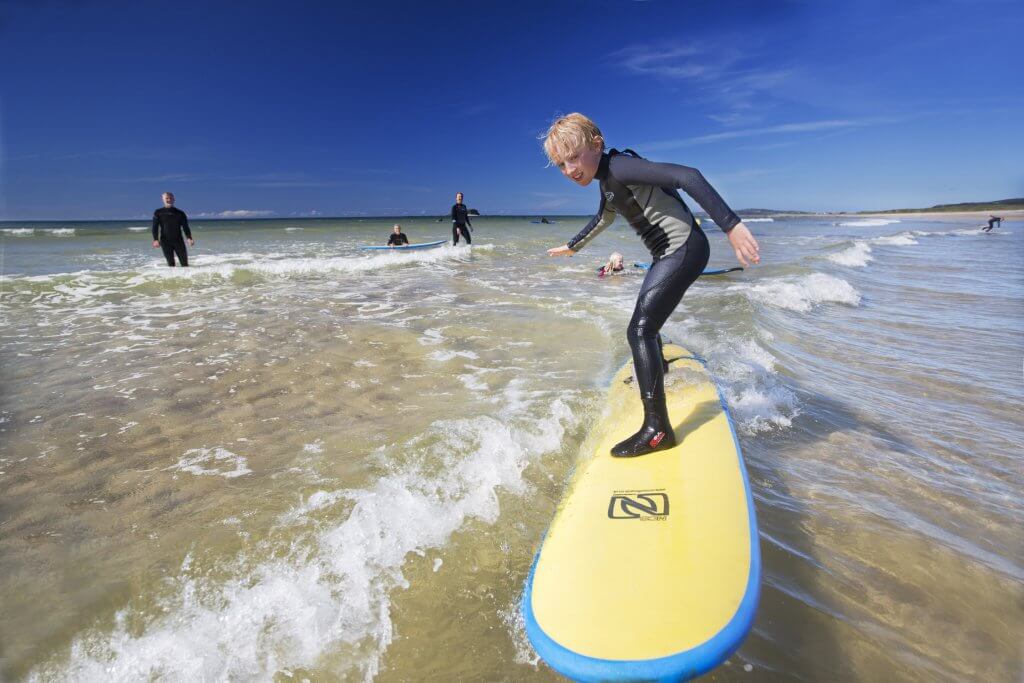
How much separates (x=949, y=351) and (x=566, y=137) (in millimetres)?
6085

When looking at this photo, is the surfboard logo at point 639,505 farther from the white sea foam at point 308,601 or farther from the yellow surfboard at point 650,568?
the white sea foam at point 308,601

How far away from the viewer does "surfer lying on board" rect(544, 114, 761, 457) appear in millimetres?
2822

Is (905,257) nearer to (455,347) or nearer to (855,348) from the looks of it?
(855,348)

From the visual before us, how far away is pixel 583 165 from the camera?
113 inches

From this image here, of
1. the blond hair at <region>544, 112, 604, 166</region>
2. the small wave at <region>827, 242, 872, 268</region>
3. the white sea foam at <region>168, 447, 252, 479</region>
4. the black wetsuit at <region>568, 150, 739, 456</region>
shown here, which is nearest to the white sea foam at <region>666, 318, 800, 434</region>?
the black wetsuit at <region>568, 150, 739, 456</region>

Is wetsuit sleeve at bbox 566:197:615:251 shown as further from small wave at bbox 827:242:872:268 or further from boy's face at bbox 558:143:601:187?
small wave at bbox 827:242:872:268

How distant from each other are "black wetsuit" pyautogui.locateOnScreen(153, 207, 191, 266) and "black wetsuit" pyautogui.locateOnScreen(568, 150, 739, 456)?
12488 millimetres

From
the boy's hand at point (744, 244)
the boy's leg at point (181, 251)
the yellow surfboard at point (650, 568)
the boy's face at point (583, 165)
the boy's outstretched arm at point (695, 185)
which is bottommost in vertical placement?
the yellow surfboard at point (650, 568)

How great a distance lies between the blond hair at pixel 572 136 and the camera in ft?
9.18

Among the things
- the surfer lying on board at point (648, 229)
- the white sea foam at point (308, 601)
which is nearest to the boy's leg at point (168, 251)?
the white sea foam at point (308, 601)

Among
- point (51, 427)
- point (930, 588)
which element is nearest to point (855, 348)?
point (930, 588)

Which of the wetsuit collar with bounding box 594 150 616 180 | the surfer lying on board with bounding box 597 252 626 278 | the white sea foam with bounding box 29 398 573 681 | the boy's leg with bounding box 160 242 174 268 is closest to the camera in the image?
the white sea foam with bounding box 29 398 573 681

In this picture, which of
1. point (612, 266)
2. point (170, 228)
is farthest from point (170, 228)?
point (612, 266)

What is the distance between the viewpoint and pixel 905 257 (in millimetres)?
18000
